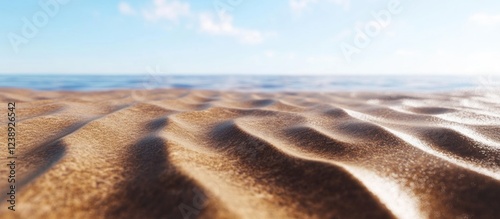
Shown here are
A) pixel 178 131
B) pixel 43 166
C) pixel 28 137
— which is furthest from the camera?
pixel 178 131

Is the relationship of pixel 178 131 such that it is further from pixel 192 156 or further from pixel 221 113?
pixel 221 113

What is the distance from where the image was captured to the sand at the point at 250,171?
987 millimetres

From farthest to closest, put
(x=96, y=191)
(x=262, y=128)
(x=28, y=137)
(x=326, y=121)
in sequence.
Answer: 1. (x=326, y=121)
2. (x=262, y=128)
3. (x=28, y=137)
4. (x=96, y=191)

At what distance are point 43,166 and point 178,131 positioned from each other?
0.71 metres

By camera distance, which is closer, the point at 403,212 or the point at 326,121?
the point at 403,212

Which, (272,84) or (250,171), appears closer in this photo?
(250,171)

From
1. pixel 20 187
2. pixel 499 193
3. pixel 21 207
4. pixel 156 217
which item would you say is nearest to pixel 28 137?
pixel 20 187

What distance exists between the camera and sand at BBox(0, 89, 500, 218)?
0.99m

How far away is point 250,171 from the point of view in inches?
49.4

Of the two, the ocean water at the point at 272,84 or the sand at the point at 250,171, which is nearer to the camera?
the sand at the point at 250,171

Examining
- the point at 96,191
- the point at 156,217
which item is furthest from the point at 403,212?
the point at 96,191

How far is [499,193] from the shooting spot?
3.64 feet

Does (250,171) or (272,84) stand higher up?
(250,171)

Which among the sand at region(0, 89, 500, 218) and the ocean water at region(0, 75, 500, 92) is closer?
the sand at region(0, 89, 500, 218)
